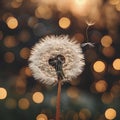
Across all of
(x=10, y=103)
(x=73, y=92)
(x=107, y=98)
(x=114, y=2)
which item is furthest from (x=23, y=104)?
(x=114, y=2)

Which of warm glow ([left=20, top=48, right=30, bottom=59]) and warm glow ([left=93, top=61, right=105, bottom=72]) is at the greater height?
warm glow ([left=20, top=48, right=30, bottom=59])

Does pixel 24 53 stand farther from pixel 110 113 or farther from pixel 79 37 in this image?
pixel 110 113

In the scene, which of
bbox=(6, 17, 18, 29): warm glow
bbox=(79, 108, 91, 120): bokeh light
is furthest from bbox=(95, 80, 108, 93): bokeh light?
bbox=(6, 17, 18, 29): warm glow

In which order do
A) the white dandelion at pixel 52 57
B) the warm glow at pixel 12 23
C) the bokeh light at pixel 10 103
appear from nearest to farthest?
1. the white dandelion at pixel 52 57
2. the bokeh light at pixel 10 103
3. the warm glow at pixel 12 23

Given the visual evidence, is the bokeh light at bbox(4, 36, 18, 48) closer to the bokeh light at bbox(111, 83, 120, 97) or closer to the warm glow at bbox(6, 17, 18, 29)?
the warm glow at bbox(6, 17, 18, 29)

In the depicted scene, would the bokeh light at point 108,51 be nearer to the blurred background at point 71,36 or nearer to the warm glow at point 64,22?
the blurred background at point 71,36

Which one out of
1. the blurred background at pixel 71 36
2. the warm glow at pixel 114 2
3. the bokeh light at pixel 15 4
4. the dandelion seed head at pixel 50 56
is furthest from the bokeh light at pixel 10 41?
the warm glow at pixel 114 2

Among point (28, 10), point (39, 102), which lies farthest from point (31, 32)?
point (39, 102)

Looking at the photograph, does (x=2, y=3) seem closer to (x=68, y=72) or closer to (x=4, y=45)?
(x=4, y=45)
